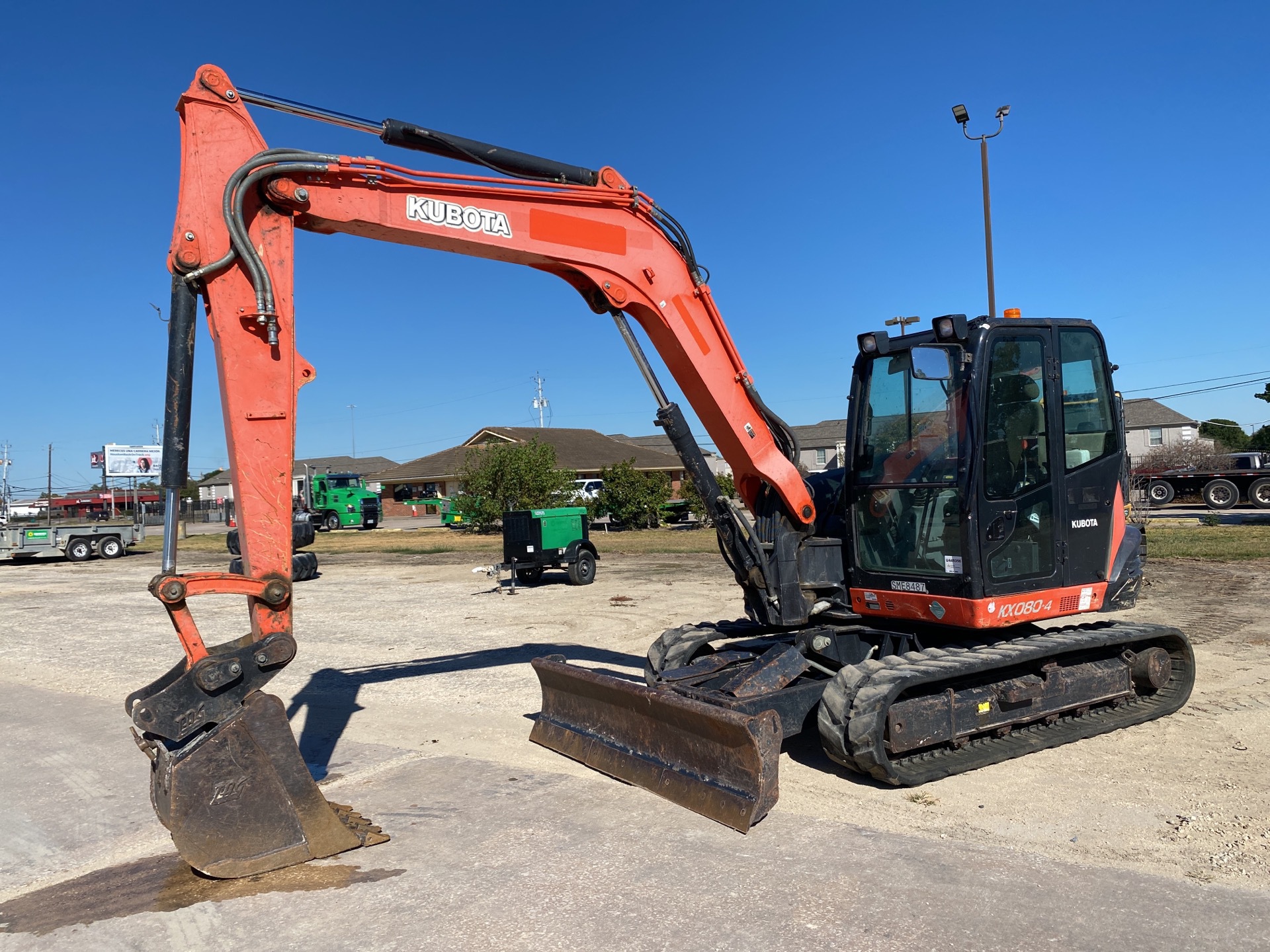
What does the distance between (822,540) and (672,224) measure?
2.58 m

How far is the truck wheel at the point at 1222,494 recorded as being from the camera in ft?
100

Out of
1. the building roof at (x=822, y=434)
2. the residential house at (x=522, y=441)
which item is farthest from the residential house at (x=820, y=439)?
the residential house at (x=522, y=441)

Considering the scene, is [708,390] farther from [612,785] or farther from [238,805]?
[238,805]

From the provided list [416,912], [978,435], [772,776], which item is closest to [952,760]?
[772,776]

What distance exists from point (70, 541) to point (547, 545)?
2039 centimetres

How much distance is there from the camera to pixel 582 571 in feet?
57.8

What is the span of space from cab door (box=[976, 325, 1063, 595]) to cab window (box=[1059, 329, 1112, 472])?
6.3 inches

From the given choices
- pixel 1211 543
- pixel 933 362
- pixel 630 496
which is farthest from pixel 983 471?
pixel 630 496

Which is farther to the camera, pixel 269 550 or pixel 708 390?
pixel 708 390

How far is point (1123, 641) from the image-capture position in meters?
6.78

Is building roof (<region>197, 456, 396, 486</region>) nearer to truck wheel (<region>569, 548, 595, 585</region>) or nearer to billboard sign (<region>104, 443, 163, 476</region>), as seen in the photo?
billboard sign (<region>104, 443, 163, 476</region>)

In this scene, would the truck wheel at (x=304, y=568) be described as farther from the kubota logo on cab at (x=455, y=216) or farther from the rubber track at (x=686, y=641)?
the kubota logo on cab at (x=455, y=216)

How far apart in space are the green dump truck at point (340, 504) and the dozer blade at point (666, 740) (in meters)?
39.0

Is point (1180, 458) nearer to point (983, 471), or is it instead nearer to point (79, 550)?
point (983, 471)
